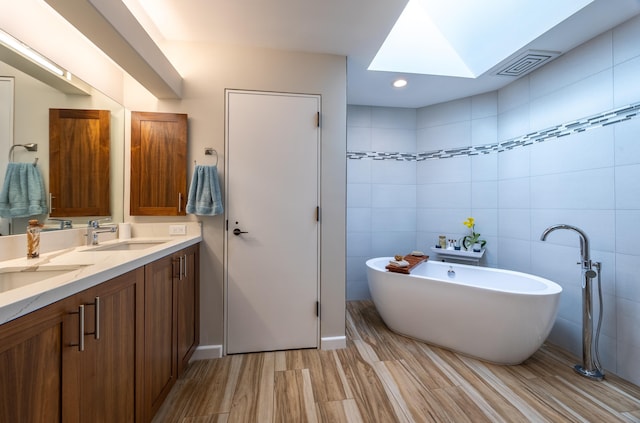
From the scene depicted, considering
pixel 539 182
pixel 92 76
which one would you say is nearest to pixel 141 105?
pixel 92 76

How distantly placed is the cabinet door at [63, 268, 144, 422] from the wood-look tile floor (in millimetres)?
543

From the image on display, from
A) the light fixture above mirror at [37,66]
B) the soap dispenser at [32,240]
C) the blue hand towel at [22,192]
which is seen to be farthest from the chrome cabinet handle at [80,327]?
the light fixture above mirror at [37,66]

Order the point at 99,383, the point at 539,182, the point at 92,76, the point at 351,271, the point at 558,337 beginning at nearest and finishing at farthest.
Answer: the point at 99,383 → the point at 92,76 → the point at 558,337 → the point at 539,182 → the point at 351,271

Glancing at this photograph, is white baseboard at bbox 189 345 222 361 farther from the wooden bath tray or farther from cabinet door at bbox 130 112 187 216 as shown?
the wooden bath tray

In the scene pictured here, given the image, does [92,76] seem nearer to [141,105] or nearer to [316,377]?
[141,105]

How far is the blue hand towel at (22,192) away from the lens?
1145mm

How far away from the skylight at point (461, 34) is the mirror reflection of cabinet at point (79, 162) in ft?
7.41

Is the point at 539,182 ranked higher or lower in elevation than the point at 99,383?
higher

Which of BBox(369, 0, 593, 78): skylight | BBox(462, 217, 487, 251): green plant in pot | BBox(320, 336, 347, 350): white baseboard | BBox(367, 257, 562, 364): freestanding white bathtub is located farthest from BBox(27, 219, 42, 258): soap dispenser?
BBox(462, 217, 487, 251): green plant in pot

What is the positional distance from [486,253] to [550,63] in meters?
1.89

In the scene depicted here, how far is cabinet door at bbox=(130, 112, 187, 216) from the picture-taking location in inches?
73.5

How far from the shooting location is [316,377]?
5.70 ft

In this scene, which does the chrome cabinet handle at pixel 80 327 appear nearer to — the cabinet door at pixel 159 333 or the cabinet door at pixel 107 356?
the cabinet door at pixel 107 356

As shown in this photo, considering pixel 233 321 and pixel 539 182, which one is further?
pixel 539 182
